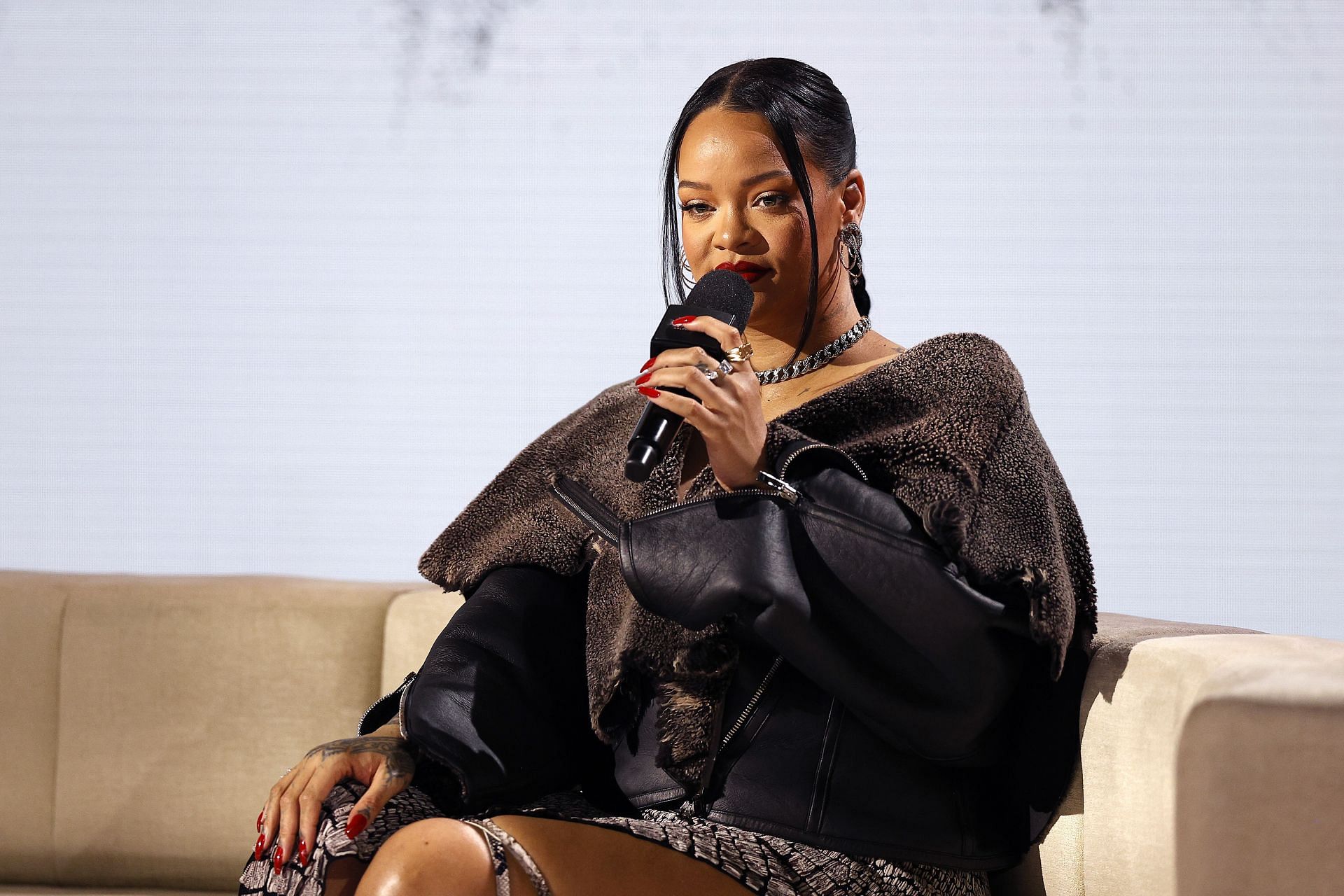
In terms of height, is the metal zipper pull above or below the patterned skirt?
above

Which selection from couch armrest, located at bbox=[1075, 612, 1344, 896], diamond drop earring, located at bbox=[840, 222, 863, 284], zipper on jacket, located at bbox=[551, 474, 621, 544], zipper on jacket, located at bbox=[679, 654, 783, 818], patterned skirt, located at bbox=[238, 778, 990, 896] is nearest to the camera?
couch armrest, located at bbox=[1075, 612, 1344, 896]

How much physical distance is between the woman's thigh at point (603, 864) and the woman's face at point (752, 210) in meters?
0.53

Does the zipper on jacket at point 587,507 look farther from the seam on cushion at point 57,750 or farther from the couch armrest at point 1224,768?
the seam on cushion at point 57,750

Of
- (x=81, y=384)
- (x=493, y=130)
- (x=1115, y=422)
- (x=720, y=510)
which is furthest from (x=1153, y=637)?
(x=81, y=384)

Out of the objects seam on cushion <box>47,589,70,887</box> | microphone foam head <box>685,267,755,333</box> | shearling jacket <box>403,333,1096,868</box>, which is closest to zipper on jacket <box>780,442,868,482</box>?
shearling jacket <box>403,333,1096,868</box>

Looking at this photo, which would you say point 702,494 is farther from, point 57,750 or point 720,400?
point 57,750

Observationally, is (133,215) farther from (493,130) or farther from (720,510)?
(720,510)

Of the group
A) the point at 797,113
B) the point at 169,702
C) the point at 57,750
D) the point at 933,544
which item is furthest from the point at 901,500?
the point at 57,750

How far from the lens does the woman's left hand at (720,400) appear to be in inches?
36.0

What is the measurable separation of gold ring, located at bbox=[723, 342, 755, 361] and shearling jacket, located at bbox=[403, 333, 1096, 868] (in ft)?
0.30

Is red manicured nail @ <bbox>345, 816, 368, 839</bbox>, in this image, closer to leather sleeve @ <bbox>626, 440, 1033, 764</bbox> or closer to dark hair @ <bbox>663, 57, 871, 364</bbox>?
leather sleeve @ <bbox>626, 440, 1033, 764</bbox>

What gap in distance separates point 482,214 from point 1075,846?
149 cm

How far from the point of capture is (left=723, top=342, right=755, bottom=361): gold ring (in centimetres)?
95

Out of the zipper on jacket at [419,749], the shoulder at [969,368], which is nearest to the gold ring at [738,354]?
the shoulder at [969,368]
